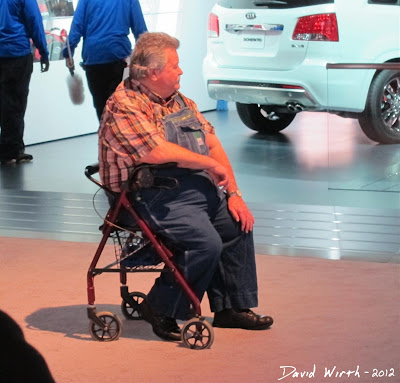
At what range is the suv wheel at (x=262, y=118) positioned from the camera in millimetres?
9906

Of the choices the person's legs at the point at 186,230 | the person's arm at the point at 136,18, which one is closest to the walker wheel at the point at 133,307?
→ the person's legs at the point at 186,230

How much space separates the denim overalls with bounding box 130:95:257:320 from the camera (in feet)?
12.6

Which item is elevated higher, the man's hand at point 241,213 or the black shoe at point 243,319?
the man's hand at point 241,213

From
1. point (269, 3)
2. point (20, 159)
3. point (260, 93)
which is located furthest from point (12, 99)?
point (269, 3)

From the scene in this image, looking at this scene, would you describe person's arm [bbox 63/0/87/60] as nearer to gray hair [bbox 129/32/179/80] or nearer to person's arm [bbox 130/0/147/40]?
person's arm [bbox 130/0/147/40]

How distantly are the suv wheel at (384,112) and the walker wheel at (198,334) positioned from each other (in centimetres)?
298

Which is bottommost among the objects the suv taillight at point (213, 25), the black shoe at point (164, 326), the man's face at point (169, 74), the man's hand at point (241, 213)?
the suv taillight at point (213, 25)

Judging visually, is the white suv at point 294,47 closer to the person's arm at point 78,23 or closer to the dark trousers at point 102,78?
the dark trousers at point 102,78

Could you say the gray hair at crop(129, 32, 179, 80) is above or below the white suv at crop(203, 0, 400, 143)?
above

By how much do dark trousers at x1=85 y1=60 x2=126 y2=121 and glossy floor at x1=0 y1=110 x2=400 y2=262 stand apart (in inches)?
25.9

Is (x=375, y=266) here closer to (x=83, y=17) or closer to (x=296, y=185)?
(x=296, y=185)

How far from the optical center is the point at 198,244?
3.82m

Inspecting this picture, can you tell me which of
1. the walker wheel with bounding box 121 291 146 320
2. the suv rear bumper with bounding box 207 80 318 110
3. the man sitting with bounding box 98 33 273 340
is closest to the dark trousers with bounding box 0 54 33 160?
Result: the suv rear bumper with bounding box 207 80 318 110

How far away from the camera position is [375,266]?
5047 millimetres
